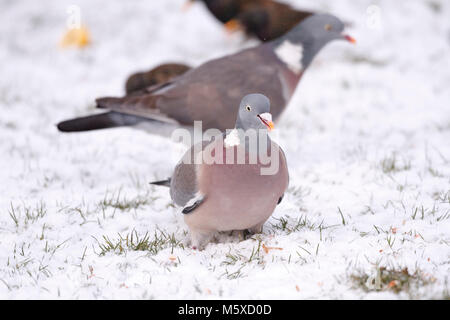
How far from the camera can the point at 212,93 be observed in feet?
14.4

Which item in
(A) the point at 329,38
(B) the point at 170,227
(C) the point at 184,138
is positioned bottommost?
(B) the point at 170,227

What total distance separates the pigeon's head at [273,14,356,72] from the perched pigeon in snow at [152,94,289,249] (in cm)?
193

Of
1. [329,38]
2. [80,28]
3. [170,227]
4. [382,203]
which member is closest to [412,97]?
[329,38]

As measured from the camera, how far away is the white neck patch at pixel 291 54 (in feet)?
15.6

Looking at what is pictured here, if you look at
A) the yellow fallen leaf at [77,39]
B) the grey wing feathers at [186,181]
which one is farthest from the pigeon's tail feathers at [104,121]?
the yellow fallen leaf at [77,39]

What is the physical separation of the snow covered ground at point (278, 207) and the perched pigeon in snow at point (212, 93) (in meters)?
0.50

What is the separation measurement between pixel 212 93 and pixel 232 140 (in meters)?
1.49

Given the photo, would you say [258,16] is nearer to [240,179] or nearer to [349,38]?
[349,38]

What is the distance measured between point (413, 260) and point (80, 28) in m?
7.69

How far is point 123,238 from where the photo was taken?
3346mm

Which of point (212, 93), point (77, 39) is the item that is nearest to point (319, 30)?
point (212, 93)

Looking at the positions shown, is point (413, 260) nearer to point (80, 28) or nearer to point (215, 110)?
point (215, 110)

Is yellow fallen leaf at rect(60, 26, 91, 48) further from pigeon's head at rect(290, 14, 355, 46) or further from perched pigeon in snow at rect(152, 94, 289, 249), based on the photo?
perched pigeon in snow at rect(152, 94, 289, 249)

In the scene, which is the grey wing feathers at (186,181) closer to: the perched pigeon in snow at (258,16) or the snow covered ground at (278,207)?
the snow covered ground at (278,207)
